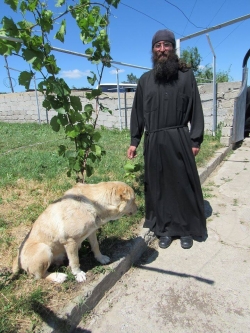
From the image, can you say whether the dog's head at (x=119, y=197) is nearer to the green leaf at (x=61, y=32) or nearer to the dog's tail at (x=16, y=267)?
the dog's tail at (x=16, y=267)

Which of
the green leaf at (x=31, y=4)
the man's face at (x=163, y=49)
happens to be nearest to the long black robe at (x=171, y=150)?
the man's face at (x=163, y=49)

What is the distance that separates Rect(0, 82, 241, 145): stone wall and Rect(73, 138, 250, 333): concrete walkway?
204cm

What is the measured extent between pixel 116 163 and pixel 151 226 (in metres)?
2.15

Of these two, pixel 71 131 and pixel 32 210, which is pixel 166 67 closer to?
pixel 71 131

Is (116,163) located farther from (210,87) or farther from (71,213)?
(210,87)

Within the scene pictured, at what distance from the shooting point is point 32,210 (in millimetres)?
3381

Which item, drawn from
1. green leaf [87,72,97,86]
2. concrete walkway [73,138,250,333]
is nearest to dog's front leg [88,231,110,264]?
concrete walkway [73,138,250,333]

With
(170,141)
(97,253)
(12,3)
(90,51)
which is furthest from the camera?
(170,141)

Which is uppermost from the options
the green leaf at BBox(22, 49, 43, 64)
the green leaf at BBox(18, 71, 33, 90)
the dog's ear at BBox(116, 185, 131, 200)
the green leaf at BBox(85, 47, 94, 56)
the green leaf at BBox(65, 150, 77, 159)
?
the green leaf at BBox(85, 47, 94, 56)

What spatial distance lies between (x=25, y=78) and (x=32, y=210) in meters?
1.78

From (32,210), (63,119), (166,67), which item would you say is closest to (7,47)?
(63,119)

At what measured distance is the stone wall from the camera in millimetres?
7868

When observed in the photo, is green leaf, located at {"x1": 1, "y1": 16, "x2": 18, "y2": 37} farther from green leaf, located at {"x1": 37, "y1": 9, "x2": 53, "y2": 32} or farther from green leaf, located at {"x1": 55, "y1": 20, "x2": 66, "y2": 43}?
green leaf, located at {"x1": 55, "y1": 20, "x2": 66, "y2": 43}

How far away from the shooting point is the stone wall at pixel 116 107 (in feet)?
25.8
